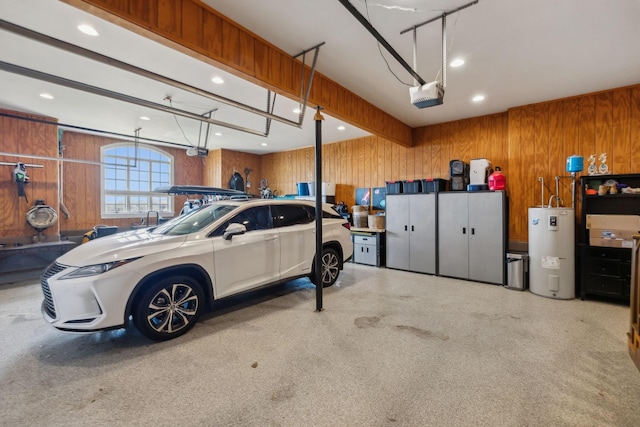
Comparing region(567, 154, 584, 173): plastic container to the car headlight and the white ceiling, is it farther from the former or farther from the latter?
the car headlight

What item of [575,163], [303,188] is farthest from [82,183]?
[575,163]

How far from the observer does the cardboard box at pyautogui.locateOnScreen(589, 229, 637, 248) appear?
3.75m

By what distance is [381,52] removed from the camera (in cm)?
316

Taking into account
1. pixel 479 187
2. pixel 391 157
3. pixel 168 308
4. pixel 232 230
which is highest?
pixel 391 157

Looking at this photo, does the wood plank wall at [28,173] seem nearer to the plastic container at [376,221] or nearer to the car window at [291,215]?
the car window at [291,215]

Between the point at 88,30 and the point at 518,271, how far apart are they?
245 inches

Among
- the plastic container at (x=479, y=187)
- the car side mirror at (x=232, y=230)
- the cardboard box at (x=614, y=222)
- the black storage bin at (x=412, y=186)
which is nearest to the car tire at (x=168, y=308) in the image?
the car side mirror at (x=232, y=230)

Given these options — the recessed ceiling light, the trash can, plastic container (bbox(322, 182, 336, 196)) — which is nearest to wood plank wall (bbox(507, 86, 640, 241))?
the trash can

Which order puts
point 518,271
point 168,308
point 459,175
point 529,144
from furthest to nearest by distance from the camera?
point 459,175 → point 529,144 → point 518,271 → point 168,308

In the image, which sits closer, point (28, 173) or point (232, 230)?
point (232, 230)

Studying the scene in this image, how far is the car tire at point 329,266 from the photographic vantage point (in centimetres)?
450

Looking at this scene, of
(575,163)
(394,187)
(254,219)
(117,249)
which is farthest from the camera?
(394,187)

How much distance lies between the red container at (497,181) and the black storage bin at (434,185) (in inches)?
31.5

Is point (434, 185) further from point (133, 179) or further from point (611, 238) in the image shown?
point (133, 179)
